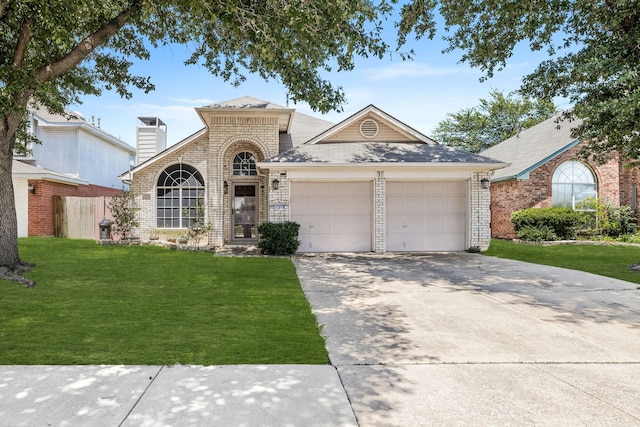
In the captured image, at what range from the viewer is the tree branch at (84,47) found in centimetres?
866

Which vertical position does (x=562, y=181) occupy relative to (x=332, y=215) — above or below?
above

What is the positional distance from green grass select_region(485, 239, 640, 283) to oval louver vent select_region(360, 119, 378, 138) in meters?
5.84

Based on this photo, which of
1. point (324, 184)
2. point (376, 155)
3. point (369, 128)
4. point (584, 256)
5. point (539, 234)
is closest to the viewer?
point (584, 256)

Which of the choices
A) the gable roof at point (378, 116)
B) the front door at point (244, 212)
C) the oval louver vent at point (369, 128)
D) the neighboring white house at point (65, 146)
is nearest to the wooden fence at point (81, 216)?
the neighboring white house at point (65, 146)

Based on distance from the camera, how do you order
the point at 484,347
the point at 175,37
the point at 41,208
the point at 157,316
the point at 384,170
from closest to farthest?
the point at 484,347, the point at 157,316, the point at 175,37, the point at 384,170, the point at 41,208

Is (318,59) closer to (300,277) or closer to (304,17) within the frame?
(304,17)

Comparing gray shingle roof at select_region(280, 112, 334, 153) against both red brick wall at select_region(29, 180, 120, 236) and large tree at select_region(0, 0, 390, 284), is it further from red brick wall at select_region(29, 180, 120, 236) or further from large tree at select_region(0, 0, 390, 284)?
red brick wall at select_region(29, 180, 120, 236)

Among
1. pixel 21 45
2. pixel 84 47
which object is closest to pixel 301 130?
pixel 84 47

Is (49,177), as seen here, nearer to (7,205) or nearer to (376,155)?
(7,205)

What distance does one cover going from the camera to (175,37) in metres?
11.2

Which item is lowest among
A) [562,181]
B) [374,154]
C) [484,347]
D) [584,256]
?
[484,347]

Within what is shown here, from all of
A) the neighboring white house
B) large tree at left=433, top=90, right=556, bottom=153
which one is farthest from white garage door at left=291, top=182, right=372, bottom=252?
large tree at left=433, top=90, right=556, bottom=153

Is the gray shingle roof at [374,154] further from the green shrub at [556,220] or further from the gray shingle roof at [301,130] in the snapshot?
the green shrub at [556,220]

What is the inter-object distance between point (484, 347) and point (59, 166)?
872 inches
